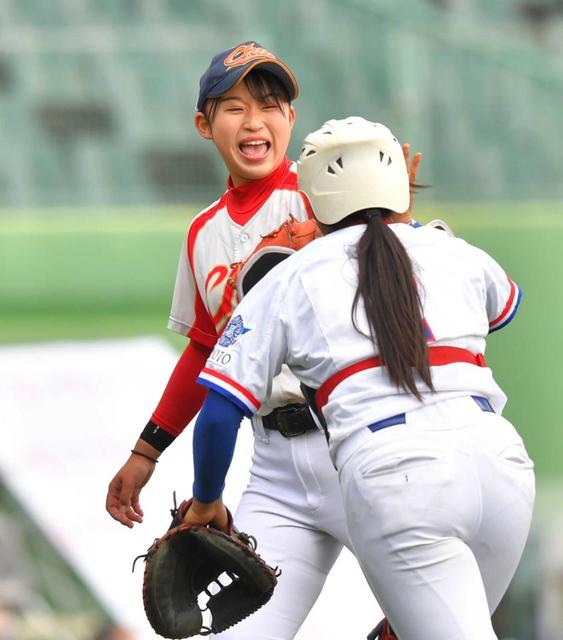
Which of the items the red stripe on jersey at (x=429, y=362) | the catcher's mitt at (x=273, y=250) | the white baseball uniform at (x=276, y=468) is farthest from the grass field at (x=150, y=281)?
the red stripe on jersey at (x=429, y=362)

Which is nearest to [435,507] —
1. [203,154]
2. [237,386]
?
[237,386]

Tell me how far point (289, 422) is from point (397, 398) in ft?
2.09

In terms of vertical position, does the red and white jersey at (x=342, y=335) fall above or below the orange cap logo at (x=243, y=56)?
below

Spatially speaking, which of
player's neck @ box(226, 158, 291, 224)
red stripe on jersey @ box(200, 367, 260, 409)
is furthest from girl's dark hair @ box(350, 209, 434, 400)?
player's neck @ box(226, 158, 291, 224)

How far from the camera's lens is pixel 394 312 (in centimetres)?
282

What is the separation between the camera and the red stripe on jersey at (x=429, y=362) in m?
2.85

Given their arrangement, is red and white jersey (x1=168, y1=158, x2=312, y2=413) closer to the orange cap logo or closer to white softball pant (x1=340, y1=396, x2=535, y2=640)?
the orange cap logo

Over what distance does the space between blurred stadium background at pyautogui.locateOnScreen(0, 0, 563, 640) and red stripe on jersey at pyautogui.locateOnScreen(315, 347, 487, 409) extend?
13.1 ft

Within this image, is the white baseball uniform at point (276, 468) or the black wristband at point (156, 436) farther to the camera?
the black wristband at point (156, 436)

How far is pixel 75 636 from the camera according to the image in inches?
257

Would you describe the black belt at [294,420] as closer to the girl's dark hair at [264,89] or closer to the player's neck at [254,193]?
the player's neck at [254,193]

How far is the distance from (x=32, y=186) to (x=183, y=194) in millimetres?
746

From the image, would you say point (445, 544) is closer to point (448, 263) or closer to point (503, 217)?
point (448, 263)

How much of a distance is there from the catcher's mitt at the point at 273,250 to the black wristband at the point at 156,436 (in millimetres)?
514
